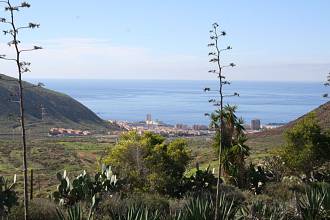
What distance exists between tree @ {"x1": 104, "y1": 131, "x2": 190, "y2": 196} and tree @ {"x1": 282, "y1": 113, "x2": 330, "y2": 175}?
15.8ft

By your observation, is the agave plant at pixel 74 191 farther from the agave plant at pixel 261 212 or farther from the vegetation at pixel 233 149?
Answer: the vegetation at pixel 233 149

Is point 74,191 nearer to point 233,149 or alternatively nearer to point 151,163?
→ point 151,163

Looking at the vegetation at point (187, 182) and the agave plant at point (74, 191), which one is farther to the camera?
the agave plant at point (74, 191)

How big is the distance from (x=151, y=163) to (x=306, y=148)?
21.4 feet

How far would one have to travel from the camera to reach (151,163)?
18.8 meters

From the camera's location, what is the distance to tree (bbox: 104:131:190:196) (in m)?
18.2

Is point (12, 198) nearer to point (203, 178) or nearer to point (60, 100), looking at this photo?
point (203, 178)

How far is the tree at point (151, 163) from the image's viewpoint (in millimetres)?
18156

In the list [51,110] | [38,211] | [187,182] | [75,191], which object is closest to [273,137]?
[187,182]

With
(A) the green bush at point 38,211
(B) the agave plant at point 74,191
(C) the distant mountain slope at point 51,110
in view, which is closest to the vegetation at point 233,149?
(B) the agave plant at point 74,191

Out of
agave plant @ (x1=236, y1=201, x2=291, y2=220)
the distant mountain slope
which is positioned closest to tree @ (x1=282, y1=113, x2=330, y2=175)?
agave plant @ (x1=236, y1=201, x2=291, y2=220)

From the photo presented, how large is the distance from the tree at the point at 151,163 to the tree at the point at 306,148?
4804 millimetres

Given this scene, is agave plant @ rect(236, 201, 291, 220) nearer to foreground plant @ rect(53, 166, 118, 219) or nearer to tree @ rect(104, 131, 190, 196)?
foreground plant @ rect(53, 166, 118, 219)

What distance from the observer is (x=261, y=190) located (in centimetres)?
1942
